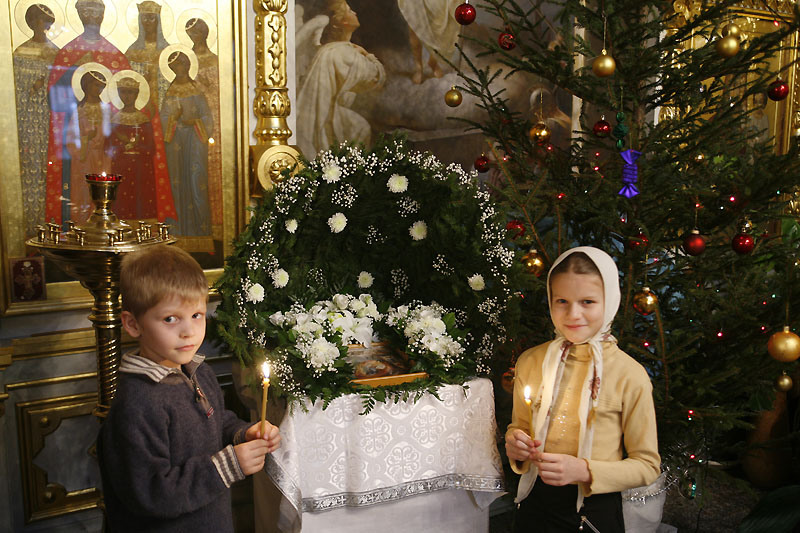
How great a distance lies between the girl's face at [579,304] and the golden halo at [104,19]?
2508mm

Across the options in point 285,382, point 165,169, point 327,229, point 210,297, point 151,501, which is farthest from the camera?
point 210,297

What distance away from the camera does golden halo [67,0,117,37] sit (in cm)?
307

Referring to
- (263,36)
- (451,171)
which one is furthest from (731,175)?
(263,36)

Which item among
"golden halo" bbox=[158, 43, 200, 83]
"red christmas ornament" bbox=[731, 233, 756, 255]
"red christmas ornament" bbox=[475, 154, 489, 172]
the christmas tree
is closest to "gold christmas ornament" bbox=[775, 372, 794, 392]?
the christmas tree

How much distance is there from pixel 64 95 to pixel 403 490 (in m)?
2.43

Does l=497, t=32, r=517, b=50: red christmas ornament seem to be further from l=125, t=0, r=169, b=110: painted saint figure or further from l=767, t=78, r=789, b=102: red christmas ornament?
l=125, t=0, r=169, b=110: painted saint figure

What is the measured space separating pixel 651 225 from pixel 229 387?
2.41 m

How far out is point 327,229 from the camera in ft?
9.84

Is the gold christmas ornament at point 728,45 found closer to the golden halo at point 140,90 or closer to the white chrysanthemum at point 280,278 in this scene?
the white chrysanthemum at point 280,278

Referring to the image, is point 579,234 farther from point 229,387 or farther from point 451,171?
point 229,387

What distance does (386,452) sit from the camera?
8.49ft

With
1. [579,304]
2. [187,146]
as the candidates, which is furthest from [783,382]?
[187,146]

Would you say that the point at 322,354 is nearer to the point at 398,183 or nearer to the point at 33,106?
the point at 398,183

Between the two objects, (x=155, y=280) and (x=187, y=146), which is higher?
(x=187, y=146)
